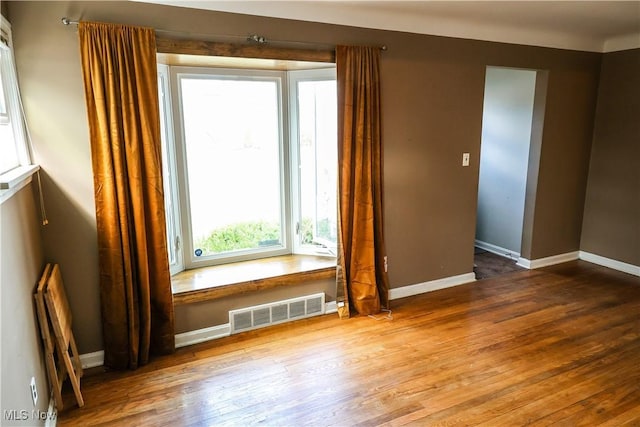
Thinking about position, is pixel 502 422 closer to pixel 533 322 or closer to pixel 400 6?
pixel 533 322

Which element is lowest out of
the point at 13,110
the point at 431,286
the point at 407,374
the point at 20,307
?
the point at 407,374

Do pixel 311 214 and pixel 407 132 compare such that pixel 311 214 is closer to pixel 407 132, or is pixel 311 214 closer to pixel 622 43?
pixel 407 132

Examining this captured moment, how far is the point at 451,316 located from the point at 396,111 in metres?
1.70

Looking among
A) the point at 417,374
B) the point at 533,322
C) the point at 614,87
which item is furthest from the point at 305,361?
the point at 614,87

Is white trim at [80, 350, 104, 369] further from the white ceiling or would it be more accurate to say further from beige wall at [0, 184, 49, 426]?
the white ceiling

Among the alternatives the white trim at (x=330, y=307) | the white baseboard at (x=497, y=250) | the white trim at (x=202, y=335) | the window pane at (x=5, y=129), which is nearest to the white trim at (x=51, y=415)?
the white trim at (x=202, y=335)

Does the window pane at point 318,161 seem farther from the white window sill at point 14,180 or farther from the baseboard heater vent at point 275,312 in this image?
the white window sill at point 14,180

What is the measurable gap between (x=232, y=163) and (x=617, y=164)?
388 cm

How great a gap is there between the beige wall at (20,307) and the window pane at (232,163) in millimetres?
1206

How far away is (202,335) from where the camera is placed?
9.25ft

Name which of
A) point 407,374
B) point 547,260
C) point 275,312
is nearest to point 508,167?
point 547,260

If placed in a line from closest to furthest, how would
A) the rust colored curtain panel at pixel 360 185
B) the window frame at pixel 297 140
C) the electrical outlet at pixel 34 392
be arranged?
the electrical outlet at pixel 34 392, the rust colored curtain panel at pixel 360 185, the window frame at pixel 297 140

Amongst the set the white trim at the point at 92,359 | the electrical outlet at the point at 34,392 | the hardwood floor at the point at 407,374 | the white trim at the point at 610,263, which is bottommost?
the hardwood floor at the point at 407,374

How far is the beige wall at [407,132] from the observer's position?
220 centimetres
